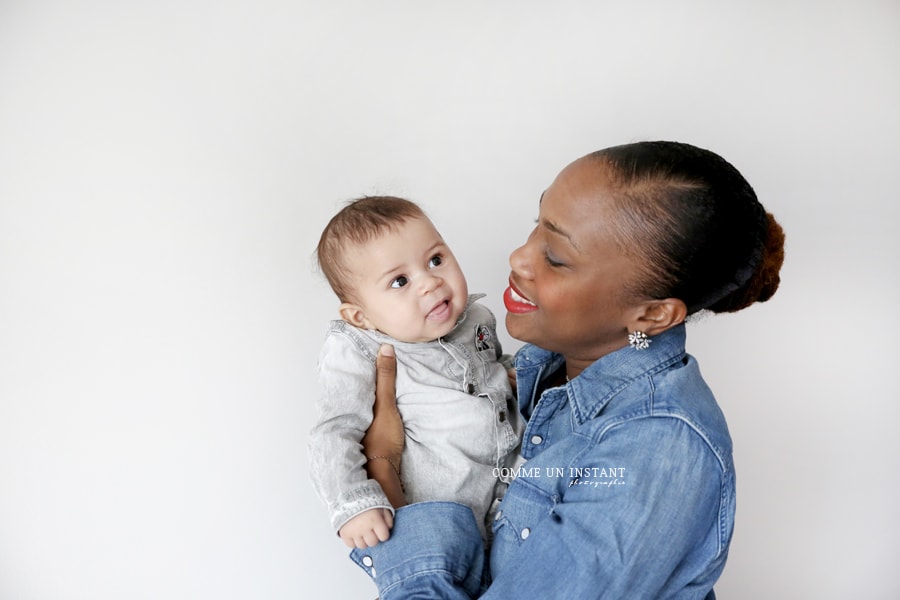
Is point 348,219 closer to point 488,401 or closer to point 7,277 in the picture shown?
point 488,401

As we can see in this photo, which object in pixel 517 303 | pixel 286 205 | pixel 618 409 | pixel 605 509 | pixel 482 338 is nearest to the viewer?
pixel 605 509

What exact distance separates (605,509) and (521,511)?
0.94ft

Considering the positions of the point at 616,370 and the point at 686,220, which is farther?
the point at 616,370

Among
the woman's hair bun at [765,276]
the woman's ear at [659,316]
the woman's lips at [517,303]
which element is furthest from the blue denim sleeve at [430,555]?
the woman's hair bun at [765,276]

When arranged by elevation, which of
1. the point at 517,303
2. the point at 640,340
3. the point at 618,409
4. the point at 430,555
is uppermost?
the point at 517,303

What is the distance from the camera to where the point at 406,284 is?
194cm

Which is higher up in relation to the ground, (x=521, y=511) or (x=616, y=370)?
(x=616, y=370)

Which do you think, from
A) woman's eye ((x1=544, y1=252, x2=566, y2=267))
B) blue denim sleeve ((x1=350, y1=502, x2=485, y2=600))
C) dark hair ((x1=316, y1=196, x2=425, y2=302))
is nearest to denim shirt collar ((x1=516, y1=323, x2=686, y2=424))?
woman's eye ((x1=544, y1=252, x2=566, y2=267))

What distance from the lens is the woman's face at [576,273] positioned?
1662mm

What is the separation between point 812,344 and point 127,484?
7.81 ft

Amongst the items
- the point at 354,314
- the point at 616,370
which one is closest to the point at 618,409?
the point at 616,370

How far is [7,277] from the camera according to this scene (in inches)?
95.9

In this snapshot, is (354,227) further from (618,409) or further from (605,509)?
(605,509)

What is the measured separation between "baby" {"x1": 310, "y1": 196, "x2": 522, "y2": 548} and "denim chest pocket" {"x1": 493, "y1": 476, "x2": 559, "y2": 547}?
15 cm
